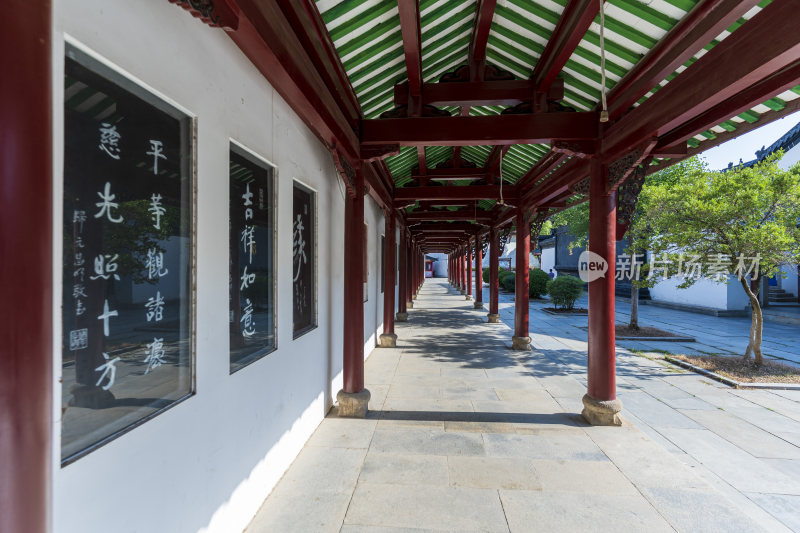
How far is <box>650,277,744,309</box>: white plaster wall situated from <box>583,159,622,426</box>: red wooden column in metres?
10.2

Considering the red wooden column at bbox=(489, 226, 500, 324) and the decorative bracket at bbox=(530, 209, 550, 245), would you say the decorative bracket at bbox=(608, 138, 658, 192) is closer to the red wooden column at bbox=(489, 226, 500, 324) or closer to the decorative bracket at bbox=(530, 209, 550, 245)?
the decorative bracket at bbox=(530, 209, 550, 245)

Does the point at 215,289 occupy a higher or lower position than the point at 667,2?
lower

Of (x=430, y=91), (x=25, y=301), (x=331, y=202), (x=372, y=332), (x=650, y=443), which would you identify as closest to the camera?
(x=25, y=301)

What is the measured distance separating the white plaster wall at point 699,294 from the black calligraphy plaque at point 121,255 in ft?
46.0

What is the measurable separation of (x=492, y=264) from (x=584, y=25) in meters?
9.45

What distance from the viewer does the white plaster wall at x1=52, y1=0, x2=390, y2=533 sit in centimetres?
135

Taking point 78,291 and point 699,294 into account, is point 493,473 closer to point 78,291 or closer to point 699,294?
point 78,291

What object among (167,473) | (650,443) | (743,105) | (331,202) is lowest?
(650,443)

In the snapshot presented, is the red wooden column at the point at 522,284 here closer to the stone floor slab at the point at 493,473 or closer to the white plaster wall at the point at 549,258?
the stone floor slab at the point at 493,473

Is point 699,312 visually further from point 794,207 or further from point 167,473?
point 167,473

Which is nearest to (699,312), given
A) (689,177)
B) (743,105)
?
(689,177)

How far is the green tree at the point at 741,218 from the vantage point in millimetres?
5871

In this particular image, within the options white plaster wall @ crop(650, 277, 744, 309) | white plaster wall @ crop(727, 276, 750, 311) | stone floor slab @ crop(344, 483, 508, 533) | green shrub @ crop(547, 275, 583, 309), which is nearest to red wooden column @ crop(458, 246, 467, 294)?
green shrub @ crop(547, 275, 583, 309)

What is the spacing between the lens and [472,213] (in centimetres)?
1070
